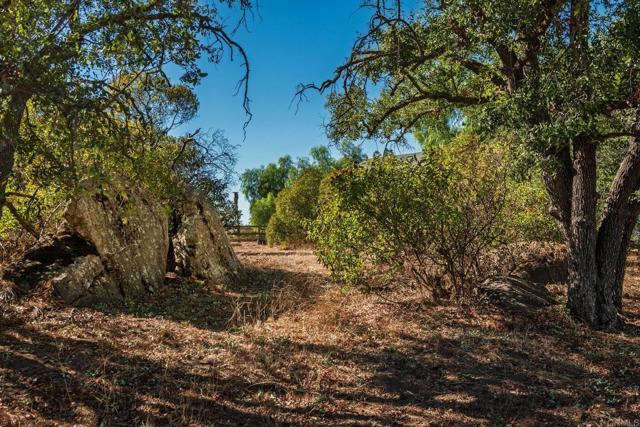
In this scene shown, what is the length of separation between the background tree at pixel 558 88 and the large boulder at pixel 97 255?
5.18 meters

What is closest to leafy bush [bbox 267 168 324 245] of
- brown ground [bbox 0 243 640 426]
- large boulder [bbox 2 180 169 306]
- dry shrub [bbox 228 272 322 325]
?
dry shrub [bbox 228 272 322 325]

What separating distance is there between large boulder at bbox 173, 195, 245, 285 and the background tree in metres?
4.83

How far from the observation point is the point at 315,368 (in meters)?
5.59

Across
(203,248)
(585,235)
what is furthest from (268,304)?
(585,235)

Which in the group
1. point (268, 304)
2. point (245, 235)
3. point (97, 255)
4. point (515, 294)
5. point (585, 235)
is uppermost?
point (245, 235)

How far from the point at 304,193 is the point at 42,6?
65.2ft

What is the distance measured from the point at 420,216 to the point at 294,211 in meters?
17.2

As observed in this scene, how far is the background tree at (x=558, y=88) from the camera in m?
5.88

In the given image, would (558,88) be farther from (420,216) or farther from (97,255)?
(97,255)

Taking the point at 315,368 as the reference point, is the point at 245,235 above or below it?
above

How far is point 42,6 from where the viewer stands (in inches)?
209

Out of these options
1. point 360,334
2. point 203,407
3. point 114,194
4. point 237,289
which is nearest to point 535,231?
point 360,334

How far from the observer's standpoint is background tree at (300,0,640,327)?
5.88 m

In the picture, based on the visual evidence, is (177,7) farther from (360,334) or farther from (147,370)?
(360,334)
